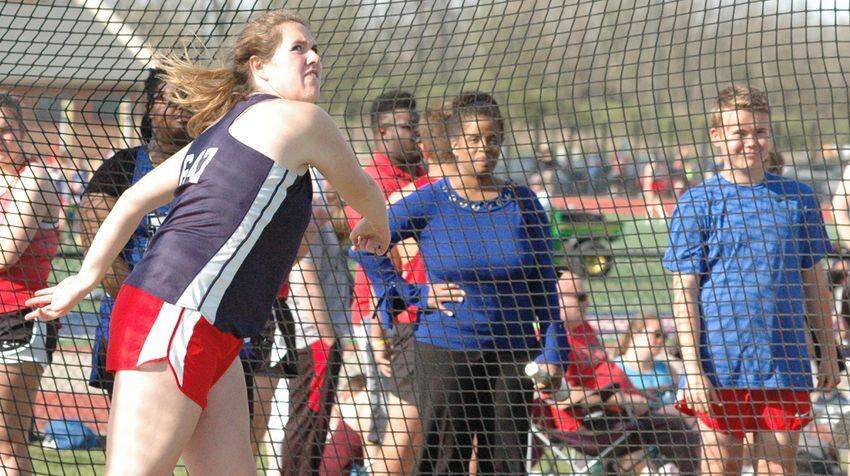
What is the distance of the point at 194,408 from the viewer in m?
2.47

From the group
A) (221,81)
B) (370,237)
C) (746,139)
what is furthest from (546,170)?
(221,81)

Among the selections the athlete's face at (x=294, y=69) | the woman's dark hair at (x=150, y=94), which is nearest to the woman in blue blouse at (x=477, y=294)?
the woman's dark hair at (x=150, y=94)

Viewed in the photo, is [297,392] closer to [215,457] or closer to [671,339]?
[215,457]

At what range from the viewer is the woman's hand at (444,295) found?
3.99m

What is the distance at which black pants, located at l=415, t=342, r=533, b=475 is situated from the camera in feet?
13.2

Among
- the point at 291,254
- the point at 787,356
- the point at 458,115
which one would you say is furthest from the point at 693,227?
the point at 291,254

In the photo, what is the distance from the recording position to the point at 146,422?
7.87 ft

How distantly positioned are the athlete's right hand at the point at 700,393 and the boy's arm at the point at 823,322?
16.1 inches

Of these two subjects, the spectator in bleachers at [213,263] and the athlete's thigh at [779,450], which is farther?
the athlete's thigh at [779,450]

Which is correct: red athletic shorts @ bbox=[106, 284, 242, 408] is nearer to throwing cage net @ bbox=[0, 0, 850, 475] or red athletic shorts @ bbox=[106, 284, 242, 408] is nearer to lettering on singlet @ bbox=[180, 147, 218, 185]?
lettering on singlet @ bbox=[180, 147, 218, 185]

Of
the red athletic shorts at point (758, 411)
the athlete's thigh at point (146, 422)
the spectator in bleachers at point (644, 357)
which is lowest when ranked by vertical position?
the athlete's thigh at point (146, 422)

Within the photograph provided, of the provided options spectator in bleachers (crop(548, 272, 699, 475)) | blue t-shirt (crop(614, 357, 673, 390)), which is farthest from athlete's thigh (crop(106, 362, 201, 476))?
blue t-shirt (crop(614, 357, 673, 390))

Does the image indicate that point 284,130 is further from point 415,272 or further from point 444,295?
point 415,272

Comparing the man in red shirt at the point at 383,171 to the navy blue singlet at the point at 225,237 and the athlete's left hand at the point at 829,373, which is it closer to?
the athlete's left hand at the point at 829,373
